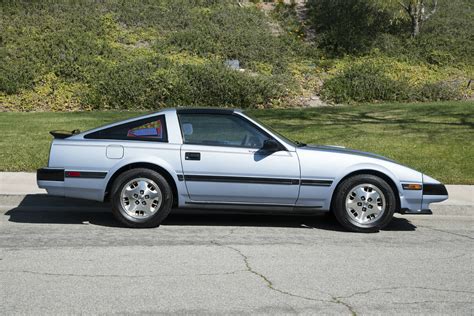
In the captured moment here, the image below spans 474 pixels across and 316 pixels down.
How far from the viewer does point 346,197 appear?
26.0 feet

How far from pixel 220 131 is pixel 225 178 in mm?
659

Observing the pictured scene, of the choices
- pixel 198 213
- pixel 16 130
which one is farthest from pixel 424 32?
pixel 198 213

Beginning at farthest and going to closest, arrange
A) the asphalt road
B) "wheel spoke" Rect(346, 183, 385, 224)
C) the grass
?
1. the grass
2. "wheel spoke" Rect(346, 183, 385, 224)
3. the asphalt road

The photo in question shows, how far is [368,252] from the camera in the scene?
7.05 m

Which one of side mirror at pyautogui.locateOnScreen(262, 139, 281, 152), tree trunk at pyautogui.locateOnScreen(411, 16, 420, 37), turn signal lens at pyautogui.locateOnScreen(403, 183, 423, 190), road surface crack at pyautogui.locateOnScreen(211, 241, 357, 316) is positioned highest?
tree trunk at pyautogui.locateOnScreen(411, 16, 420, 37)

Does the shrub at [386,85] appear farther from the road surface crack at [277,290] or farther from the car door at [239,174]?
the road surface crack at [277,290]

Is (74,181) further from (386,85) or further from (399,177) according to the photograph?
(386,85)

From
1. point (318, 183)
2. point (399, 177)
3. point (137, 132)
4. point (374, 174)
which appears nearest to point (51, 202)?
point (137, 132)

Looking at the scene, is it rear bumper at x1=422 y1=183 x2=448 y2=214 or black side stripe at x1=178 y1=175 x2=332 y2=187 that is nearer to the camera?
black side stripe at x1=178 y1=175 x2=332 y2=187

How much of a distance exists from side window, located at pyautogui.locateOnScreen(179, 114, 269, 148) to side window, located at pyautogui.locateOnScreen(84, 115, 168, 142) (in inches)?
10.1

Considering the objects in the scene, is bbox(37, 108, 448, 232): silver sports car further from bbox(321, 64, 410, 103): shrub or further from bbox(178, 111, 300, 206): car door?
bbox(321, 64, 410, 103): shrub

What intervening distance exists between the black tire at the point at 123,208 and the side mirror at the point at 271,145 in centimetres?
119

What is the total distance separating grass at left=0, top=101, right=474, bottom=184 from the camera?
11.7 metres

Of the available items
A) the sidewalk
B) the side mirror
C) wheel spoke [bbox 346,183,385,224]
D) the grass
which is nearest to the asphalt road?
wheel spoke [bbox 346,183,385,224]
